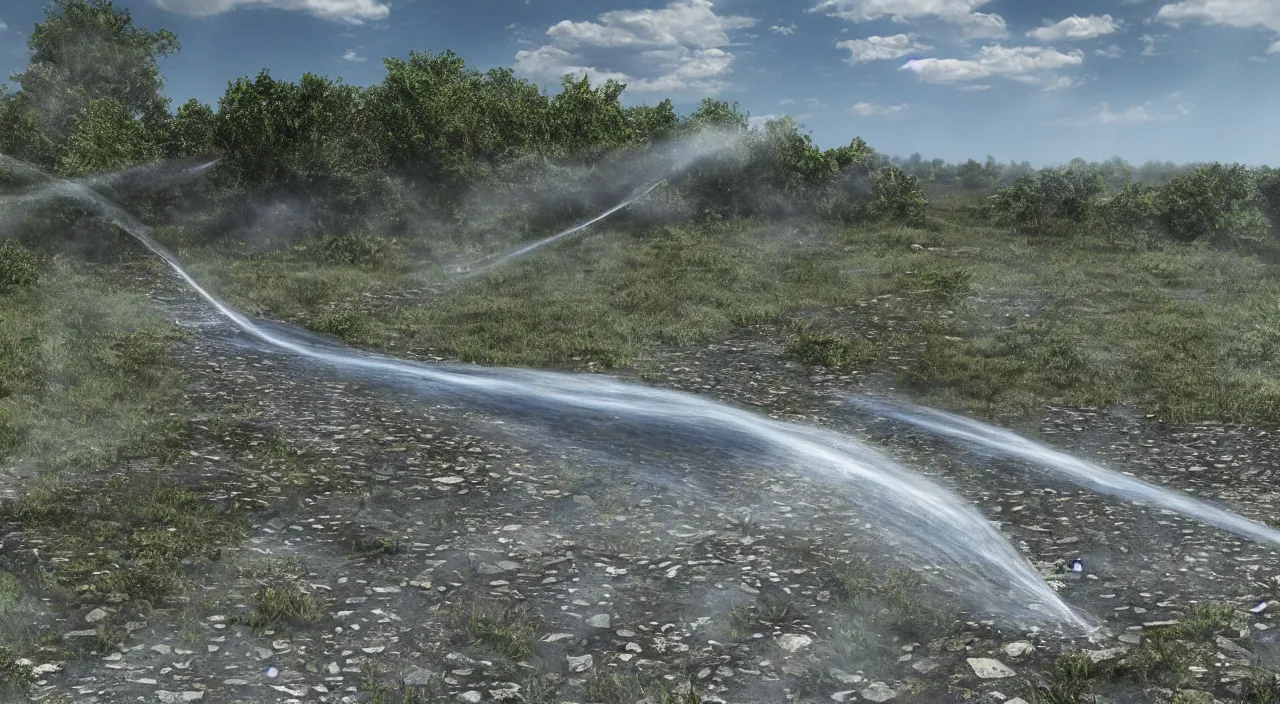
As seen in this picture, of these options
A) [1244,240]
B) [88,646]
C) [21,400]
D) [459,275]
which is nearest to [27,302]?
[21,400]

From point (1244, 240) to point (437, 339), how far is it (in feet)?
111

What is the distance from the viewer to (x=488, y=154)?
4088cm

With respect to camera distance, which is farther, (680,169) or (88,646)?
(680,169)

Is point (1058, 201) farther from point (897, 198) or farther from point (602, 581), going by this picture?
point (602, 581)

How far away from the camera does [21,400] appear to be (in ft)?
48.1

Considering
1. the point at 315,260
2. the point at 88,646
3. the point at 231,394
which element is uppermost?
the point at 315,260

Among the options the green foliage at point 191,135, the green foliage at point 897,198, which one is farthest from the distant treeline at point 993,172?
the green foliage at point 191,135

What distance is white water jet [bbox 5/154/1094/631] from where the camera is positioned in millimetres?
9586

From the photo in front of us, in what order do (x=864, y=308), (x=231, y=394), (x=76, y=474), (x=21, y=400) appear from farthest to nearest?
(x=864, y=308) → (x=231, y=394) → (x=21, y=400) → (x=76, y=474)

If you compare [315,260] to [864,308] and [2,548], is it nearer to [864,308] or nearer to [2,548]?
[864,308]

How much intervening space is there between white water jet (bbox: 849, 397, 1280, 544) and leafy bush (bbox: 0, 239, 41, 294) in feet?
69.7

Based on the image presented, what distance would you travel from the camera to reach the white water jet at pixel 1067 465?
11469 mm

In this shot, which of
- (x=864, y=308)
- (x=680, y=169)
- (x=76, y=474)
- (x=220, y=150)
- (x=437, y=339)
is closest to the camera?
(x=76, y=474)

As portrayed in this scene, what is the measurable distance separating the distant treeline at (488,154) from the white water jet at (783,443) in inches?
551
